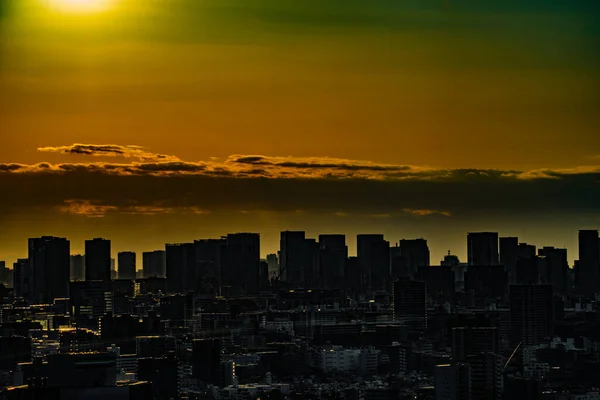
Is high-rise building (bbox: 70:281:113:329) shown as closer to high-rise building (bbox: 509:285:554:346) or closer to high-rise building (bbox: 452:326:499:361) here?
high-rise building (bbox: 509:285:554:346)

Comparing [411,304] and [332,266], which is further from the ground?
[332,266]

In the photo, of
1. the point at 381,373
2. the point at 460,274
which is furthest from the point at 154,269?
the point at 381,373

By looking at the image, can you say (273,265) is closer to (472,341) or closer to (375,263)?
(375,263)

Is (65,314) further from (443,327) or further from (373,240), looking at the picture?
(443,327)

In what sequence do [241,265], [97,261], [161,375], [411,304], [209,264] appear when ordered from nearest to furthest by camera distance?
[161,375]
[411,304]
[97,261]
[209,264]
[241,265]

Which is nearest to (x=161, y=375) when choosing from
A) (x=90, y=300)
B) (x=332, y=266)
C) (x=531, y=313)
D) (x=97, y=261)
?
(x=531, y=313)

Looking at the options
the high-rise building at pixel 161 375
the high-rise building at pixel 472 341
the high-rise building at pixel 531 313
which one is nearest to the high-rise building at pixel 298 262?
the high-rise building at pixel 531 313

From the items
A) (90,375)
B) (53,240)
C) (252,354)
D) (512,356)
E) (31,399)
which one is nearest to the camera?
(31,399)
